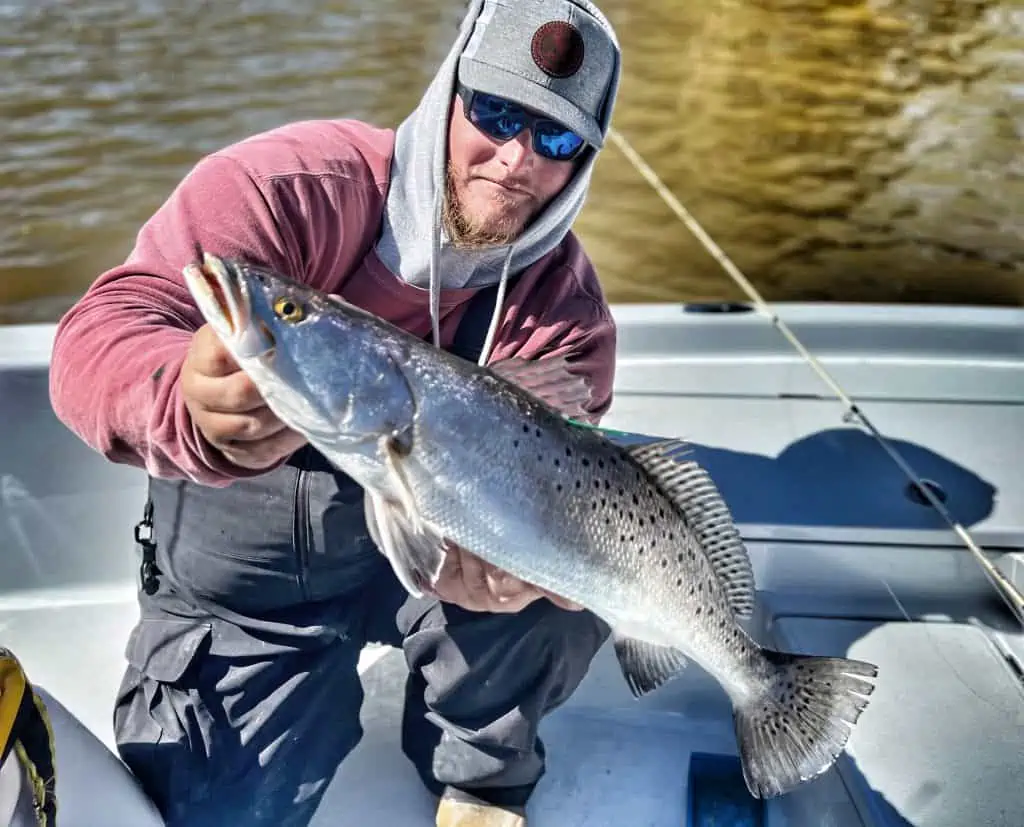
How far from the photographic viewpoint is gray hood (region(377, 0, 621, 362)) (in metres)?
2.32

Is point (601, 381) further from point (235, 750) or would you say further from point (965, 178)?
point (965, 178)

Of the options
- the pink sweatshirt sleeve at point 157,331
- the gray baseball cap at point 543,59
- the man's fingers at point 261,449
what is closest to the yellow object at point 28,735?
the pink sweatshirt sleeve at point 157,331

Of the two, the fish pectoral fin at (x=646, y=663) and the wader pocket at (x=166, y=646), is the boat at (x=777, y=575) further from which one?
the fish pectoral fin at (x=646, y=663)

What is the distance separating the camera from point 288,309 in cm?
160

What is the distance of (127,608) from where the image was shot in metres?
3.43

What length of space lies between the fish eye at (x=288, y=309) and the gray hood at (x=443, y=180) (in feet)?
2.40

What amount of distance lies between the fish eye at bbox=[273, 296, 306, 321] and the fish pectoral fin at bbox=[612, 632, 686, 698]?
41.8 inches

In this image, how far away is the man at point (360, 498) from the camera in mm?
2270

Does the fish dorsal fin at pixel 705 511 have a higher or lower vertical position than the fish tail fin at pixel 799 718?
higher

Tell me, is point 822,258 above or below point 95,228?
above

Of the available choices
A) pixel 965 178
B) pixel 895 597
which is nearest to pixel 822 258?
pixel 965 178

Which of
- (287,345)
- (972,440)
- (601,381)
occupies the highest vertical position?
(287,345)

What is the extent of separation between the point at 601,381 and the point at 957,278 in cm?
694

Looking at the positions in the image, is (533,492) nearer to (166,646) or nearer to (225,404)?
(225,404)
